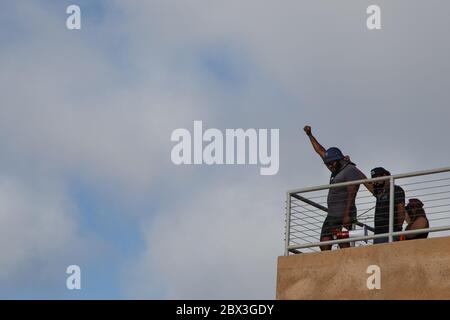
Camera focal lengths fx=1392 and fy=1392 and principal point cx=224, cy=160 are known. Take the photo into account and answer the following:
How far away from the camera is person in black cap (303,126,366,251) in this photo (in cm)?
1989

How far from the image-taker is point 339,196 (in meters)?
20.0

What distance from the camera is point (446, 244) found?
751 inches

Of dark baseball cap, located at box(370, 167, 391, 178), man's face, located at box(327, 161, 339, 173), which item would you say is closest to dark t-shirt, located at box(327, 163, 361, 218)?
man's face, located at box(327, 161, 339, 173)

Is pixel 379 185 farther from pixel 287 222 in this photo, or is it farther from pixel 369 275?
pixel 287 222

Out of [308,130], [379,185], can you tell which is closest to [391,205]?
[379,185]

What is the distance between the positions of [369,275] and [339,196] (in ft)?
3.97
